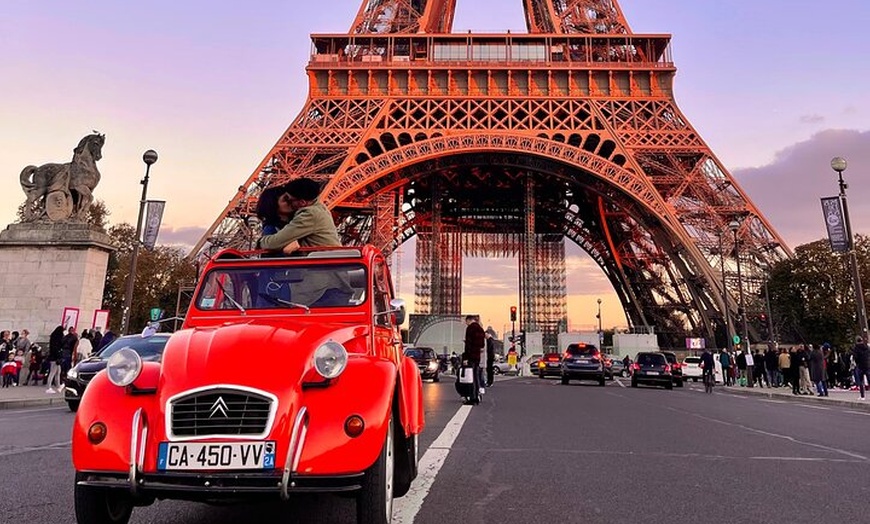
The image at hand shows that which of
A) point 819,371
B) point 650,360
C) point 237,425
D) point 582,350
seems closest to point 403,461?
point 237,425

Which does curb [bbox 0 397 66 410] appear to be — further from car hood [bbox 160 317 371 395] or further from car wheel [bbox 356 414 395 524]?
car wheel [bbox 356 414 395 524]

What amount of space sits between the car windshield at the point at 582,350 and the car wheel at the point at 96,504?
70.5 ft

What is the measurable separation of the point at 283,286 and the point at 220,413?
154cm

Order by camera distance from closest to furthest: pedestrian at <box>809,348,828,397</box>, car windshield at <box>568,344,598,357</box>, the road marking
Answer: the road marking, pedestrian at <box>809,348,828,397</box>, car windshield at <box>568,344,598,357</box>

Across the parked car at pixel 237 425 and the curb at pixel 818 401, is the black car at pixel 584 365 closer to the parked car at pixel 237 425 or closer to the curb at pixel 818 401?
the curb at pixel 818 401

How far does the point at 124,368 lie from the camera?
3.03 m

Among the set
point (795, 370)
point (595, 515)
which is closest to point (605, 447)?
point (595, 515)

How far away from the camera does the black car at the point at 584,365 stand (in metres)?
22.6

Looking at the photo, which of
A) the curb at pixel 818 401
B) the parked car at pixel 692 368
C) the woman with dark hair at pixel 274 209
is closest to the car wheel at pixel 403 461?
the woman with dark hair at pixel 274 209

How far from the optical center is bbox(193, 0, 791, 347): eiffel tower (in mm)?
30016

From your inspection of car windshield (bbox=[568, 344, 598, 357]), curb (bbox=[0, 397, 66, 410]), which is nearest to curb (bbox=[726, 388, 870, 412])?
car windshield (bbox=[568, 344, 598, 357])

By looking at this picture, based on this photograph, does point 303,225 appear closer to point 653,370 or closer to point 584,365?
point 584,365

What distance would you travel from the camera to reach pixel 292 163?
31.3 metres

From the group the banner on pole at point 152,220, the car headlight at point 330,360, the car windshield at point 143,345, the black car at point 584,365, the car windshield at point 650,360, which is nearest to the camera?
the car headlight at point 330,360
